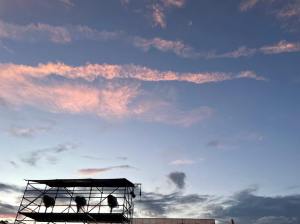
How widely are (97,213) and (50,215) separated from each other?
4184 millimetres

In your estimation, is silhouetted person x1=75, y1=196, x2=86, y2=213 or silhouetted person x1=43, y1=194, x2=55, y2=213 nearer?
silhouetted person x1=75, y1=196, x2=86, y2=213

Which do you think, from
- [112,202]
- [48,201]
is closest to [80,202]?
[112,202]

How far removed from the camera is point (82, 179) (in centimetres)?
2580

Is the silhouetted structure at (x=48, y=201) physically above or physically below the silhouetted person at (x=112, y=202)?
above

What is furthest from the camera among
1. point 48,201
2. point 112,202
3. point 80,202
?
point 48,201

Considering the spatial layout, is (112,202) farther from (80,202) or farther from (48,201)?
(48,201)

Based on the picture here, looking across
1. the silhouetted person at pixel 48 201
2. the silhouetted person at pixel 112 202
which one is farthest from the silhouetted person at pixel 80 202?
the silhouetted person at pixel 48 201

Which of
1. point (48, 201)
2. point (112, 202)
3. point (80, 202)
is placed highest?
point (48, 201)

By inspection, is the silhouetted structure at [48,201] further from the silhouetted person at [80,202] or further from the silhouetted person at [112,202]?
the silhouetted person at [112,202]

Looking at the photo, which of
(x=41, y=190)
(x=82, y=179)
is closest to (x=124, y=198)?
(x=82, y=179)

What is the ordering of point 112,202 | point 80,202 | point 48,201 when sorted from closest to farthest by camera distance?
point 112,202
point 80,202
point 48,201

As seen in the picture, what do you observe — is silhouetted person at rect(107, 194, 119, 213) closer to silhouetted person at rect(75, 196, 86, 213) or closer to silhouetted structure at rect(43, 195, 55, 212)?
silhouetted person at rect(75, 196, 86, 213)

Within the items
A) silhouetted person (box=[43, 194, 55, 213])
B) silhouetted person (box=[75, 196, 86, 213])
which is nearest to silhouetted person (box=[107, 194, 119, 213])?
silhouetted person (box=[75, 196, 86, 213])

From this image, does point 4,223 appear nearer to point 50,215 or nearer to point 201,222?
point 50,215
